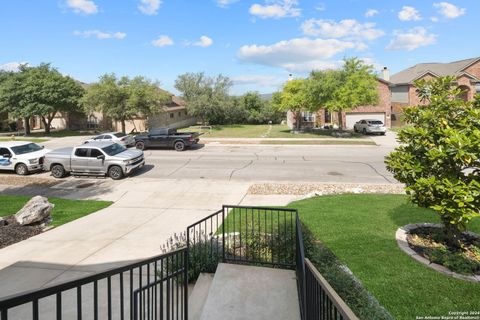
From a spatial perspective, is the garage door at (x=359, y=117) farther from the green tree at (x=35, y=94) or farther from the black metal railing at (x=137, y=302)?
the black metal railing at (x=137, y=302)

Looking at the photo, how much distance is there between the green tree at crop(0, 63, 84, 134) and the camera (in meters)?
36.3

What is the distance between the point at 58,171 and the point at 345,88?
76.7 feet

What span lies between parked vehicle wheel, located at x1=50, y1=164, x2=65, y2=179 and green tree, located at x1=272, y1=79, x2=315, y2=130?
22.1 metres

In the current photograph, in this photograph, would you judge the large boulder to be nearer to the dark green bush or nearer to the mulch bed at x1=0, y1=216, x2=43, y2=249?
the mulch bed at x1=0, y1=216, x2=43, y2=249

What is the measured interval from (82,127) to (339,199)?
4362 cm

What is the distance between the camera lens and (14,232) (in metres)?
9.49

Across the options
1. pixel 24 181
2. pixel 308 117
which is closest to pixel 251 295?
pixel 24 181

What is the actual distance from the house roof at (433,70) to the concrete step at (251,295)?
43.8 meters

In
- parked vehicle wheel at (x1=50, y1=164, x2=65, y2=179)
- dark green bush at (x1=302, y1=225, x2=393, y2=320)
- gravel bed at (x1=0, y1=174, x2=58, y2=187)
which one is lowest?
dark green bush at (x1=302, y1=225, x2=393, y2=320)

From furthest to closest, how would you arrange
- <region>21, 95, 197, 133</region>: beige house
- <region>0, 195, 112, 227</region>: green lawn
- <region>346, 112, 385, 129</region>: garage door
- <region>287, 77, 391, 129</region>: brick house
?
<region>21, 95, 197, 133</region>: beige house
<region>346, 112, 385, 129</region>: garage door
<region>287, 77, 391, 129</region>: brick house
<region>0, 195, 112, 227</region>: green lawn

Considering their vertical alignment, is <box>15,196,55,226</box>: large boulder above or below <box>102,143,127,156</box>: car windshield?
below

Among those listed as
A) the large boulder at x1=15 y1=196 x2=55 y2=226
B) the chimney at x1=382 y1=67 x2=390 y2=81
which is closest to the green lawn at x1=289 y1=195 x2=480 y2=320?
the large boulder at x1=15 y1=196 x2=55 y2=226

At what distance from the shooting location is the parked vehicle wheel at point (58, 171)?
57.7 feet

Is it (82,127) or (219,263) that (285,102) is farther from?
(219,263)
